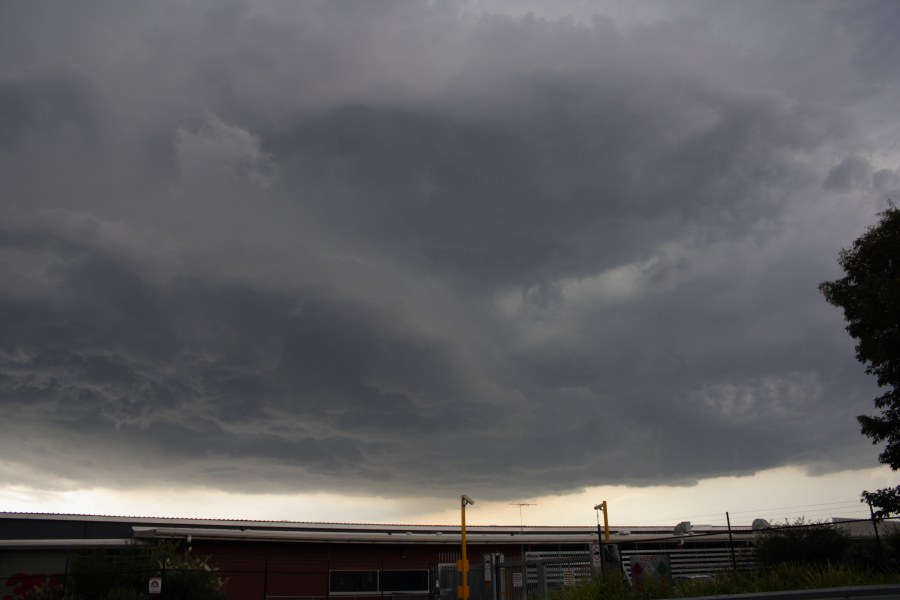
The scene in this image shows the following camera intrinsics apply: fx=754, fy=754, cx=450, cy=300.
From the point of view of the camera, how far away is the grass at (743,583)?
54.4 ft

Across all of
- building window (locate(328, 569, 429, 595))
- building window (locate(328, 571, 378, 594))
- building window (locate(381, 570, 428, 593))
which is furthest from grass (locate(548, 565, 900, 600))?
building window (locate(381, 570, 428, 593))

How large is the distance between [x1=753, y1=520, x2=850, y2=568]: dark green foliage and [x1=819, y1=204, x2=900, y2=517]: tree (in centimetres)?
346

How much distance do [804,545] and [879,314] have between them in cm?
849

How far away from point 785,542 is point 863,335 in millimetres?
7831

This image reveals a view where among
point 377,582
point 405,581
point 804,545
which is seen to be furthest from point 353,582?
point 804,545

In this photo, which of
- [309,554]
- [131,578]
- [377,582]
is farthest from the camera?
[377,582]

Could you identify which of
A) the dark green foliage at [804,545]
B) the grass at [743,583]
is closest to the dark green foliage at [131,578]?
the grass at [743,583]

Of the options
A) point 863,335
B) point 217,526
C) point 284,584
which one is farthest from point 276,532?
point 863,335

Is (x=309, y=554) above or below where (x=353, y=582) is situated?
above

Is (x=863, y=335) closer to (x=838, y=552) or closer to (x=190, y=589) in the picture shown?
(x=838, y=552)

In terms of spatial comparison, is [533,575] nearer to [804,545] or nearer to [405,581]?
[804,545]

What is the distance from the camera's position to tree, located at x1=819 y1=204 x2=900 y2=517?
22.0m

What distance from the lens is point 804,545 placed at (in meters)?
25.5

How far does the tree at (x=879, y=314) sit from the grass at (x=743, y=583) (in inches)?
240
